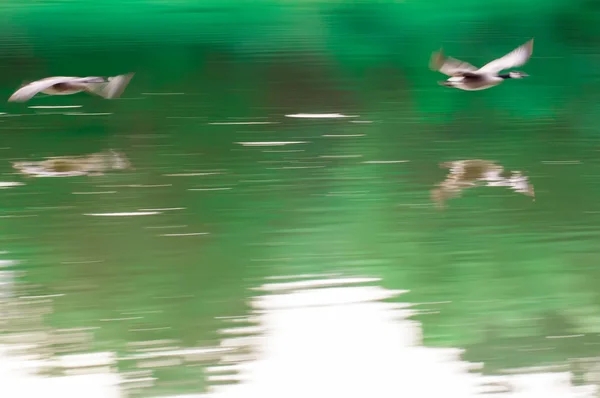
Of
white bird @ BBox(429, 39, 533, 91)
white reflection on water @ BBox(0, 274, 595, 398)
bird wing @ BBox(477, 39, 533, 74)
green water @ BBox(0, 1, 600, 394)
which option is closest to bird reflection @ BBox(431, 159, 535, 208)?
green water @ BBox(0, 1, 600, 394)

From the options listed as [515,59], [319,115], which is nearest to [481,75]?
[515,59]

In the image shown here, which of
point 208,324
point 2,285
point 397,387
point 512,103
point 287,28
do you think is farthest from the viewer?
point 287,28

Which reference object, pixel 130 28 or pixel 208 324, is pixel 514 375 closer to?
pixel 208 324

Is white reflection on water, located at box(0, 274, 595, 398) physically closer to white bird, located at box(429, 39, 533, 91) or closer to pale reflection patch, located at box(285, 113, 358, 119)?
white bird, located at box(429, 39, 533, 91)

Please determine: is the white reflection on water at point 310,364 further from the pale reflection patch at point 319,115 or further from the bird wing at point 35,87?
the pale reflection patch at point 319,115

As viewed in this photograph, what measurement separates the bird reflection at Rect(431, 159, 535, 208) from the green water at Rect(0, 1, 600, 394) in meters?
0.05

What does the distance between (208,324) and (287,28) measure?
5693 mm

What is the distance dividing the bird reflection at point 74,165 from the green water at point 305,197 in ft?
0.23

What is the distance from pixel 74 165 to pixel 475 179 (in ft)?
4.47

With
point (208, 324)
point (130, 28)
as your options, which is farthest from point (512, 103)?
point (130, 28)

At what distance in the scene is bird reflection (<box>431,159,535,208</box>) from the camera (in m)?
3.26

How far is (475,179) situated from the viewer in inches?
135

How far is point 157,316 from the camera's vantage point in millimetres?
2240

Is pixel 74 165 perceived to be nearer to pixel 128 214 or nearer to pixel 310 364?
pixel 128 214
